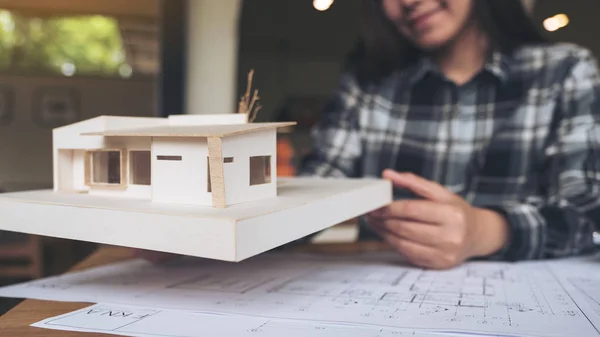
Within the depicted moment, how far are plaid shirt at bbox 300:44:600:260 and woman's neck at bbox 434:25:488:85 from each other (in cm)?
3

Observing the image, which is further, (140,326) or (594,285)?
(594,285)

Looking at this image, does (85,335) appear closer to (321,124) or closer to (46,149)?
(46,149)

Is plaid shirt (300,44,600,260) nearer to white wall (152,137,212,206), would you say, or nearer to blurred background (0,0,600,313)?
blurred background (0,0,600,313)

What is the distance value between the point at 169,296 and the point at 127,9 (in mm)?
638

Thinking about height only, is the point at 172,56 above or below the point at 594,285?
above

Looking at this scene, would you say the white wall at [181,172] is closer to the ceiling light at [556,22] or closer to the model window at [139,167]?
the model window at [139,167]

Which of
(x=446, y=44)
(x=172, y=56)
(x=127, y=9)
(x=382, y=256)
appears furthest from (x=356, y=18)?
(x=382, y=256)

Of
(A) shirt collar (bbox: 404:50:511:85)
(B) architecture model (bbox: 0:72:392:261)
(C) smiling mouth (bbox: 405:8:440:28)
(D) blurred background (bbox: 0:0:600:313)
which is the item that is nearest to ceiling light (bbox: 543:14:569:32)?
(D) blurred background (bbox: 0:0:600:313)

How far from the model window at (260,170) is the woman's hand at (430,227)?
220 mm

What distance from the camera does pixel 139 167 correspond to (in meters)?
0.45

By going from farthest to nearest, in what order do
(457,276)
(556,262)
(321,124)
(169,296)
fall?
(321,124) → (556,262) → (457,276) → (169,296)

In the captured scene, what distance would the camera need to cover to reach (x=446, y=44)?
39.2 inches

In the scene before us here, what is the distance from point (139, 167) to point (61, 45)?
0.90 feet

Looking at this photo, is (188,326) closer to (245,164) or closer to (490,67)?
(245,164)
